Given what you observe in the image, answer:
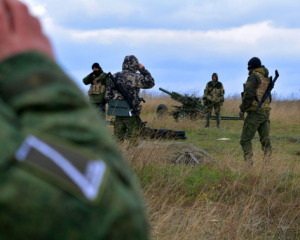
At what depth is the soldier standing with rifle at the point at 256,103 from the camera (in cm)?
650

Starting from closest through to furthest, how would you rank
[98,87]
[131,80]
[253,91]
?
[253,91]
[131,80]
[98,87]

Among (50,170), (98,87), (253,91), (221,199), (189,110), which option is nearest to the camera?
(50,170)

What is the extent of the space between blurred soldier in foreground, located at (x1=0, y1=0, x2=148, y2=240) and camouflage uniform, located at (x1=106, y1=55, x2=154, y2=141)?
252 inches

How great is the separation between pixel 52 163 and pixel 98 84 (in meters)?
9.34

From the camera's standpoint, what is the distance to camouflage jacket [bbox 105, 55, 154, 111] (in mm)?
7094

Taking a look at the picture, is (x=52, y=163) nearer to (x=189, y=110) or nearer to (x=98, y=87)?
(x=98, y=87)

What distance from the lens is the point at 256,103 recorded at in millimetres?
6527

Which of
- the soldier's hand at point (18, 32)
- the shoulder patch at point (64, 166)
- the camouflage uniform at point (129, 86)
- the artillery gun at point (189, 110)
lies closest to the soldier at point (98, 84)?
the camouflage uniform at point (129, 86)

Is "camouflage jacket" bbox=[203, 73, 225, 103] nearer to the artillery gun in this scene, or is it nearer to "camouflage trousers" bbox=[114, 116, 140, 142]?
the artillery gun

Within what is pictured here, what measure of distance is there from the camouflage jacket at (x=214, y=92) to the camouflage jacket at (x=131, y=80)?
7571 millimetres

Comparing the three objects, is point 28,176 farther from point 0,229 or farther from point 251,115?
point 251,115

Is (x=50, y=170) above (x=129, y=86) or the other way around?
the other way around

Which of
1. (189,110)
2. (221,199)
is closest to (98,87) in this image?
(221,199)

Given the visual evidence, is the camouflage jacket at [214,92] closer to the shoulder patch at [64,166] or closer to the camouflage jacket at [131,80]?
the camouflage jacket at [131,80]
